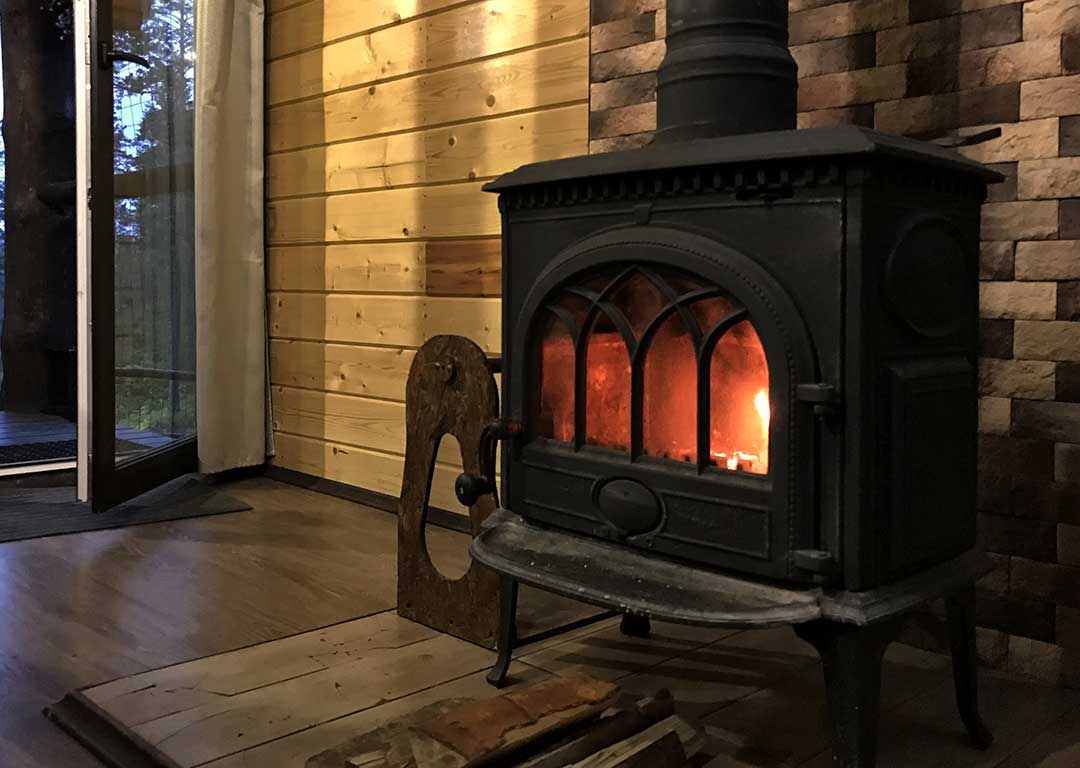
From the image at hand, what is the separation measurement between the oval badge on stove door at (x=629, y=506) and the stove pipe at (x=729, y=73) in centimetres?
52

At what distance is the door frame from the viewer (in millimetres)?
2818

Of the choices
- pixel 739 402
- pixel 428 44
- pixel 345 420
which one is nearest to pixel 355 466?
pixel 345 420

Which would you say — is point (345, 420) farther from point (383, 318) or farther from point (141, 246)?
point (141, 246)

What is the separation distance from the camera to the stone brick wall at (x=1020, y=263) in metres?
1.63

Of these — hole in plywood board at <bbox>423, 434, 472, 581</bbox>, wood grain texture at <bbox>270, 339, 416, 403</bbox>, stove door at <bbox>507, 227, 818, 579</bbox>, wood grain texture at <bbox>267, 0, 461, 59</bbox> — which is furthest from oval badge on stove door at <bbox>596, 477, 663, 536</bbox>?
wood grain texture at <bbox>267, 0, 461, 59</bbox>

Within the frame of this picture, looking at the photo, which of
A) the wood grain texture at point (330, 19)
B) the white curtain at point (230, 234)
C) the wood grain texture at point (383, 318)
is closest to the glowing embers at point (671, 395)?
the wood grain texture at point (383, 318)

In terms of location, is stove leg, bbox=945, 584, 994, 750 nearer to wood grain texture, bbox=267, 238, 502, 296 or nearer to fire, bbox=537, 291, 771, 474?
fire, bbox=537, 291, 771, 474

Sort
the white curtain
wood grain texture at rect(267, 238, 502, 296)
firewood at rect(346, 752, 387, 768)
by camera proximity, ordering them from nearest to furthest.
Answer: firewood at rect(346, 752, 387, 768)
wood grain texture at rect(267, 238, 502, 296)
the white curtain

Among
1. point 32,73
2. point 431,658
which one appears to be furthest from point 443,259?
point 32,73

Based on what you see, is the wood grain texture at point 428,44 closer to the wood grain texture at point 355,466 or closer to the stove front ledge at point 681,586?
the wood grain texture at point 355,466

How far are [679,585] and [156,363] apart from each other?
2.41 metres

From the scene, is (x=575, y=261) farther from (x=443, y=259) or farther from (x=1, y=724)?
(x=443, y=259)

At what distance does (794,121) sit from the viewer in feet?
5.09

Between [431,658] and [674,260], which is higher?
[674,260]
